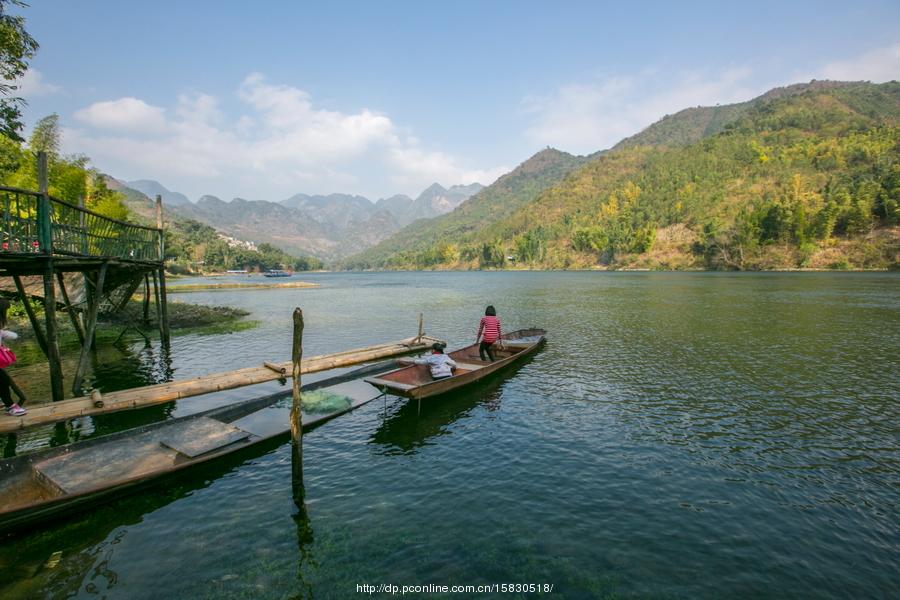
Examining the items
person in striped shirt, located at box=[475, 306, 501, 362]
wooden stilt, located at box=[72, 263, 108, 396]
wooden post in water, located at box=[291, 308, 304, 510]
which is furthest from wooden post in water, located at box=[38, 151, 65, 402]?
person in striped shirt, located at box=[475, 306, 501, 362]

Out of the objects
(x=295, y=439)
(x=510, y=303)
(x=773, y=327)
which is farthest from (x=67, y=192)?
(x=773, y=327)

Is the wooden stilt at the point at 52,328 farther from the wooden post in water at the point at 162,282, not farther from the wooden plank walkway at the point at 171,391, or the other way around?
the wooden post in water at the point at 162,282

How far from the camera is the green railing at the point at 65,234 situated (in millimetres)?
12219

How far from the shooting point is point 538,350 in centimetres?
2591

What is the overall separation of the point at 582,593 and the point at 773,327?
33.3m

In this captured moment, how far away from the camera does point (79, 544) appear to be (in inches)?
320

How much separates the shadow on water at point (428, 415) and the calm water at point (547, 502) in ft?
0.31

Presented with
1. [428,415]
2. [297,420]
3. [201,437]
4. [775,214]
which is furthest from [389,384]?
[775,214]

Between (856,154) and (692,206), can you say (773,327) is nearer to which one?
(692,206)

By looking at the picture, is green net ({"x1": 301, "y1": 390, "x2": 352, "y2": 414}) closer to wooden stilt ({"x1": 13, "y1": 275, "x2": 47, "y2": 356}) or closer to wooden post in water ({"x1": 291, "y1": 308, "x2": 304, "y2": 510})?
wooden post in water ({"x1": 291, "y1": 308, "x2": 304, "y2": 510})

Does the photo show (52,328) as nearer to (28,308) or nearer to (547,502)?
(28,308)

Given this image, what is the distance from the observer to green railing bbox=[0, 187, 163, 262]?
12.2 metres

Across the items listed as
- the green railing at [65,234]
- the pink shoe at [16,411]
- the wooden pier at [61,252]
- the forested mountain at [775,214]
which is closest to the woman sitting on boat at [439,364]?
the pink shoe at [16,411]

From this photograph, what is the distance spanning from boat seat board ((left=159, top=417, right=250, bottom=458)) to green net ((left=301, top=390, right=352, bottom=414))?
3.22 meters
